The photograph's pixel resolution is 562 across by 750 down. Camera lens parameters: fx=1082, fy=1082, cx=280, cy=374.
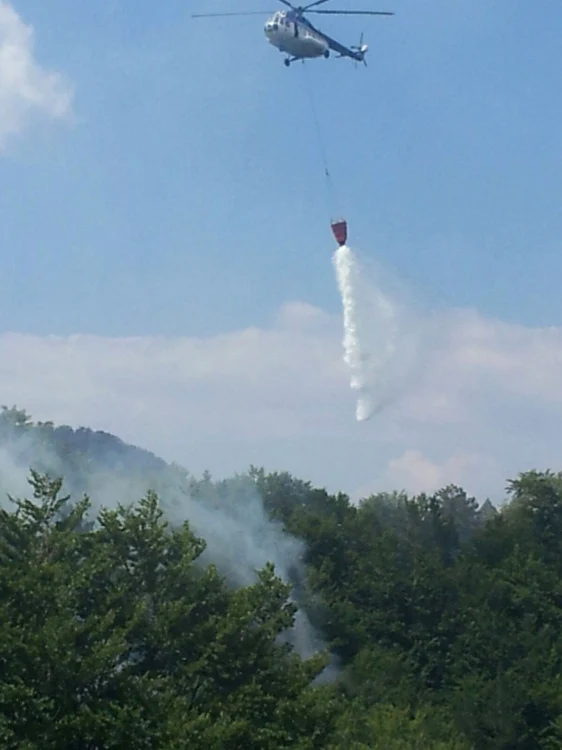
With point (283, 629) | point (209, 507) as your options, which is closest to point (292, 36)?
point (283, 629)

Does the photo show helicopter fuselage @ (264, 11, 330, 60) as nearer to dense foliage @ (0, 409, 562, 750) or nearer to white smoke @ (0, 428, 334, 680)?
dense foliage @ (0, 409, 562, 750)

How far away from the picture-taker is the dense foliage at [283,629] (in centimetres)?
3209

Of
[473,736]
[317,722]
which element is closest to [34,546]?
[317,722]

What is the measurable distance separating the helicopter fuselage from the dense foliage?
2081 centimetres

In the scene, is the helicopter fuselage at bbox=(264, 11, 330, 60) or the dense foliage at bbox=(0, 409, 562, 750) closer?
the dense foliage at bbox=(0, 409, 562, 750)

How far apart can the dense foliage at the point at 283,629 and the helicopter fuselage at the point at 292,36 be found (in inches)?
819

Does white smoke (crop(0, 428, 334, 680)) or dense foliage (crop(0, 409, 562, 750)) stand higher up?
white smoke (crop(0, 428, 334, 680))

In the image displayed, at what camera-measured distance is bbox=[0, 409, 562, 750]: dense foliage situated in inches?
1264

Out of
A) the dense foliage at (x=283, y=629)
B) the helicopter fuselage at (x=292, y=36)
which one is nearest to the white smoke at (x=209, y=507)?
the dense foliage at (x=283, y=629)

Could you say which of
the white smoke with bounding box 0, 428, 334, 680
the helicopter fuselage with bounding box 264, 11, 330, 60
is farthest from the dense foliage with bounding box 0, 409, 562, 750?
the helicopter fuselage with bounding box 264, 11, 330, 60

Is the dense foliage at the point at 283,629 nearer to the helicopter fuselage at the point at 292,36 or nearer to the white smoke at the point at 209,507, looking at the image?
the white smoke at the point at 209,507

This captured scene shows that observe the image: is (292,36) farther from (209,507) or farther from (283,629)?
(209,507)

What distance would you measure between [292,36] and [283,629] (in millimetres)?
25251

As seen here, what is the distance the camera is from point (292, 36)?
4731 centimetres
